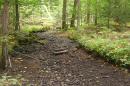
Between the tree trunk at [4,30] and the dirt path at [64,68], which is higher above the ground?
the tree trunk at [4,30]

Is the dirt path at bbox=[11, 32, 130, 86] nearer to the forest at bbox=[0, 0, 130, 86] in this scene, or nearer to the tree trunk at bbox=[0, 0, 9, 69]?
the forest at bbox=[0, 0, 130, 86]

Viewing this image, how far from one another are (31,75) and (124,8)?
53.7 ft

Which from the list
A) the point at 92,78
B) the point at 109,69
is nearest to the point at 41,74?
the point at 92,78

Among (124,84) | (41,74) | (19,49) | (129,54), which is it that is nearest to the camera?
(124,84)

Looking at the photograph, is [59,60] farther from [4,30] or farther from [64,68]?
[4,30]

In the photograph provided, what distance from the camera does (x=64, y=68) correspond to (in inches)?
505

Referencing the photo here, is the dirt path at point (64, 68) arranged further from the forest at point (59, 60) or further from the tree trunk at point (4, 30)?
the tree trunk at point (4, 30)

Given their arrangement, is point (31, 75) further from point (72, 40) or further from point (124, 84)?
point (72, 40)

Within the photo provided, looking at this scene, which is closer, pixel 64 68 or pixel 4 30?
pixel 4 30

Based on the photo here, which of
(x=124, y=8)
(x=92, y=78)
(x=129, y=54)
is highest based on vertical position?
(x=124, y=8)

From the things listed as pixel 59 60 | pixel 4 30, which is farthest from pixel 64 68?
pixel 4 30

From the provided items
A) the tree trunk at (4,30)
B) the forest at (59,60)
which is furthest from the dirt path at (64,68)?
the tree trunk at (4,30)

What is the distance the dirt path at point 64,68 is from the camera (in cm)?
1058

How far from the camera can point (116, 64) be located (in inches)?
503
